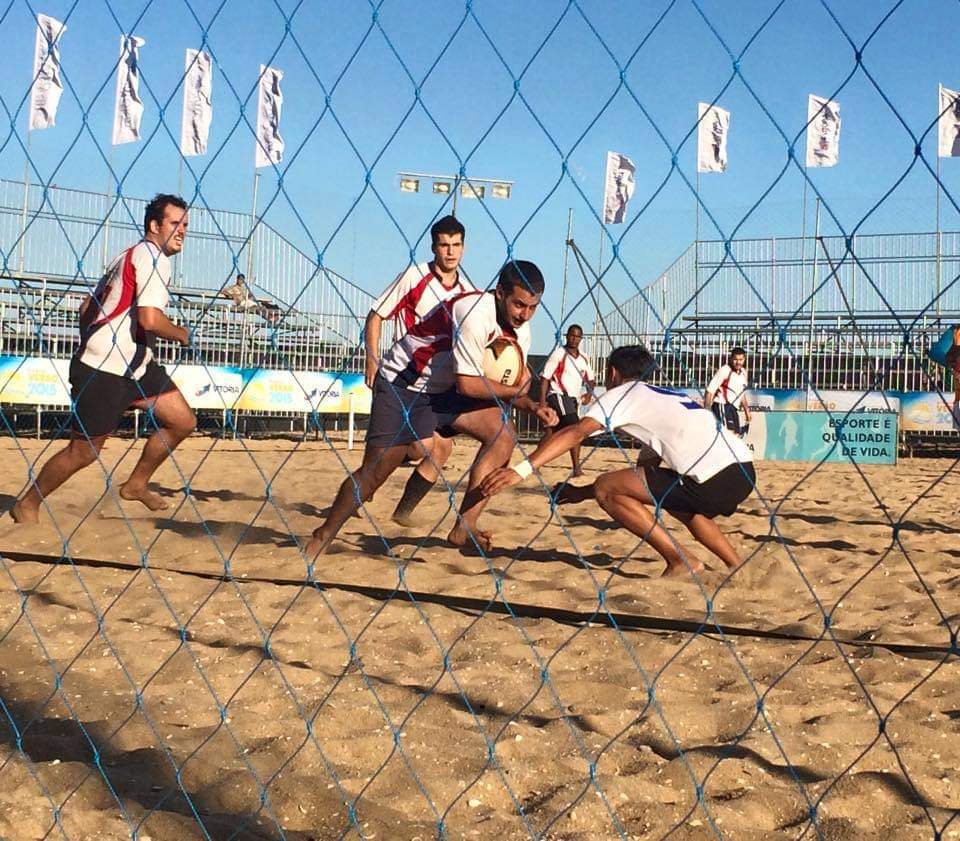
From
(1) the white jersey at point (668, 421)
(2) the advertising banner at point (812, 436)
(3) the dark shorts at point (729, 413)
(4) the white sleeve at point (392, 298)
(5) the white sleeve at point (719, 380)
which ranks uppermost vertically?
(4) the white sleeve at point (392, 298)

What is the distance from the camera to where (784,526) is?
6223mm

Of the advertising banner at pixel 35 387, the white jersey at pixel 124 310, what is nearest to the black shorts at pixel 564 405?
the white jersey at pixel 124 310

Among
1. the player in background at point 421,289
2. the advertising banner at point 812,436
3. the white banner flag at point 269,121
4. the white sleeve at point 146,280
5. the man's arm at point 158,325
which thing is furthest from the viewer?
the advertising banner at point 812,436

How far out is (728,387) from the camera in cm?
1196

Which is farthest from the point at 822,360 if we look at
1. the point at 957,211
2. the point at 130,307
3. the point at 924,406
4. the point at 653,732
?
the point at 957,211

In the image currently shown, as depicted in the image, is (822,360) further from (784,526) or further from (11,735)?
(11,735)

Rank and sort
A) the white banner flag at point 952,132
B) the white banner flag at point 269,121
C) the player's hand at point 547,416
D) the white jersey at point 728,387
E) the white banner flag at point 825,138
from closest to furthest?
the white banner flag at point 952,132
the white banner flag at point 825,138
the white banner flag at point 269,121
the player's hand at point 547,416
the white jersey at point 728,387

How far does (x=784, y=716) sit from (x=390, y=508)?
12.9 ft

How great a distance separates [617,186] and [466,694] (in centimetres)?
148

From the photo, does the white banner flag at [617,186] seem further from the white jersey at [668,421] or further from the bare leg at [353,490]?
the bare leg at [353,490]

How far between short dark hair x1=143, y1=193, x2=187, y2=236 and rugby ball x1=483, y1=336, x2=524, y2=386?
4.37 ft

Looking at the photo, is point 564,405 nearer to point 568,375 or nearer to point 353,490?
point 568,375

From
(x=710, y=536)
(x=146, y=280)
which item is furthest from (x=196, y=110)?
(x=710, y=536)

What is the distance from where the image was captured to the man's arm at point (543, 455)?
2809mm
